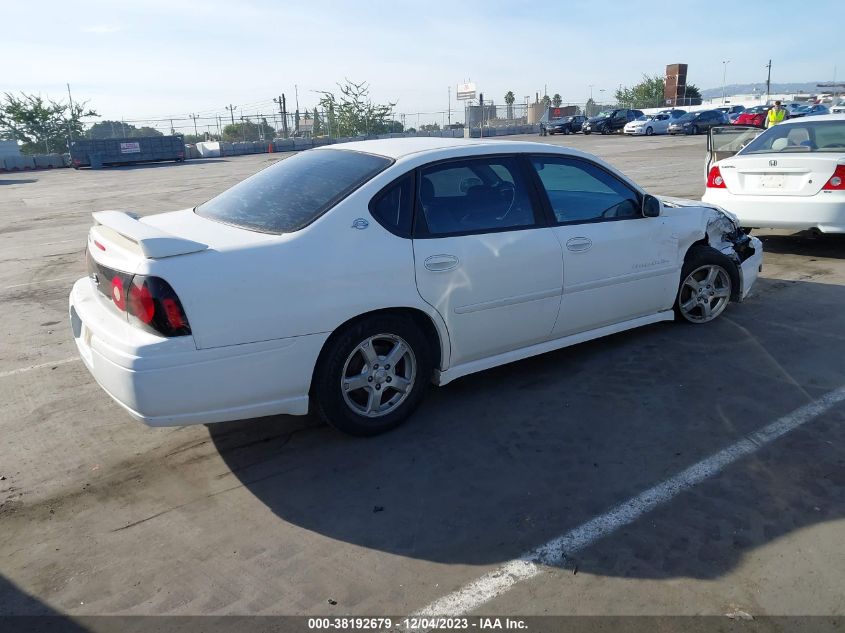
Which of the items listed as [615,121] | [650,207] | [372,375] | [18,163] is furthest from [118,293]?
[615,121]

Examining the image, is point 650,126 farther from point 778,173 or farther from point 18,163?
point 778,173

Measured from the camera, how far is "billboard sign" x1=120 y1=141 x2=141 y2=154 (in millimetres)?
36812

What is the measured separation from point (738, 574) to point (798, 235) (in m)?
7.94

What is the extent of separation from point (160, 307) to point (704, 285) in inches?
167

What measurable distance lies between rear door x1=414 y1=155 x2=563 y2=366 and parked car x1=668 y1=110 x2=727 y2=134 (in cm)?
4092

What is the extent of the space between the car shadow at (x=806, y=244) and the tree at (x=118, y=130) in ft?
144

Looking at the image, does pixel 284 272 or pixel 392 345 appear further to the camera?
pixel 392 345

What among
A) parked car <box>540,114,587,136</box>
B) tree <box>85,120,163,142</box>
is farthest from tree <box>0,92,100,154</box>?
parked car <box>540,114,587,136</box>

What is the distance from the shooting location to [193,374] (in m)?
3.23

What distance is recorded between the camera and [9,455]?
3869 millimetres

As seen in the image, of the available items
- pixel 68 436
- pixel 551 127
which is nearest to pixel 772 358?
pixel 68 436

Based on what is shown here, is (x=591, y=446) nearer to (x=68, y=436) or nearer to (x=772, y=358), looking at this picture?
(x=772, y=358)

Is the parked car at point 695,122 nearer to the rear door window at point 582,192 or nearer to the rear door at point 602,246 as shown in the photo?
the rear door at point 602,246

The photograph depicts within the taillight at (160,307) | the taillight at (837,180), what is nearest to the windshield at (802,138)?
the taillight at (837,180)
